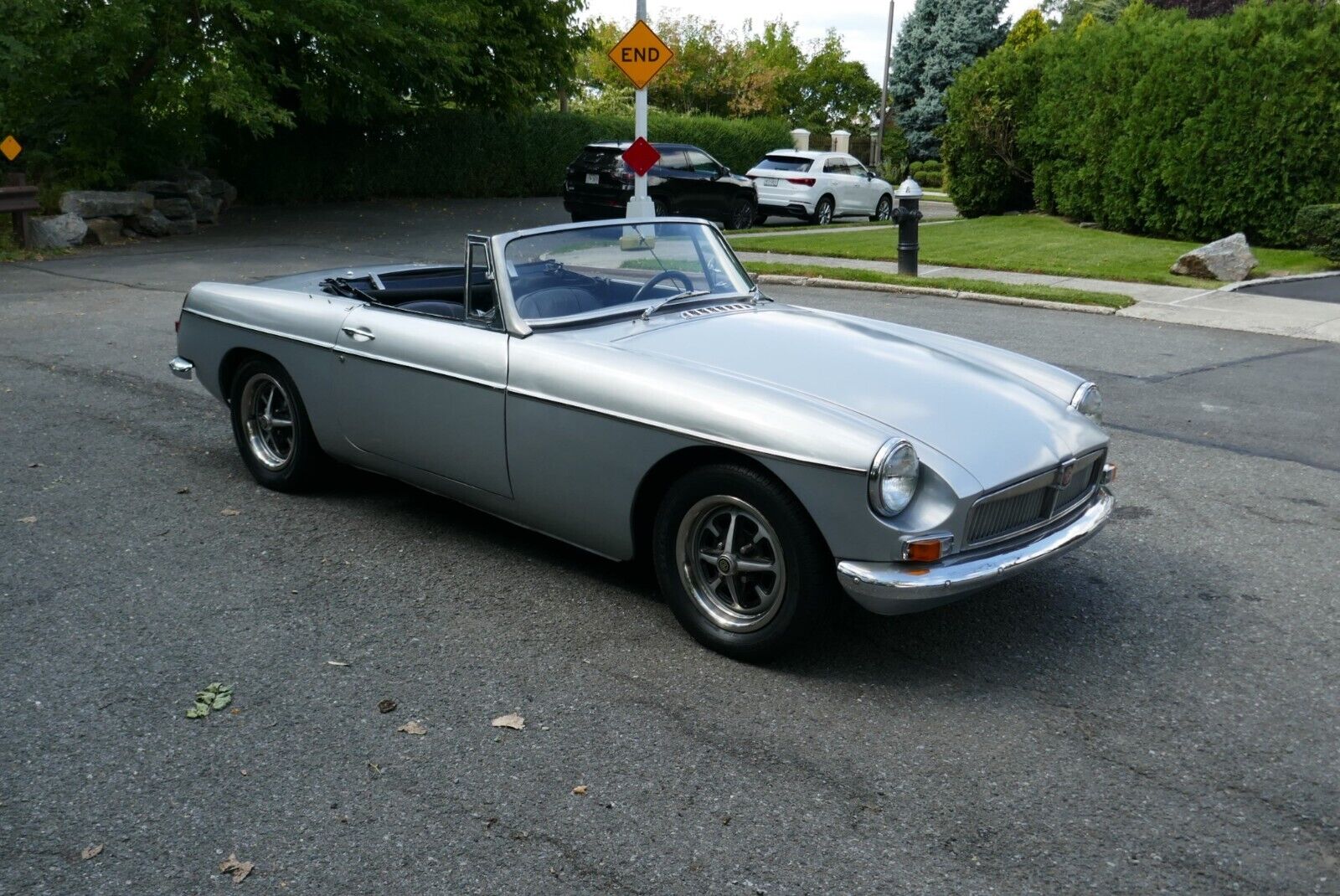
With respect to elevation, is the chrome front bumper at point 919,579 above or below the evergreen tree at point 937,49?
below

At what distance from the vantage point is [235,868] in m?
2.98

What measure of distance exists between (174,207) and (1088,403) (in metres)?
19.2

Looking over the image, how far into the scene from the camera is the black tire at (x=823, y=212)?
25906 millimetres

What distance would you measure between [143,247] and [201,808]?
1714 centimetres

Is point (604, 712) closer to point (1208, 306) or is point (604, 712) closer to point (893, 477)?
point (893, 477)

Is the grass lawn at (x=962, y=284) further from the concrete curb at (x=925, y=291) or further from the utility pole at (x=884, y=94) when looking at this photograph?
the utility pole at (x=884, y=94)

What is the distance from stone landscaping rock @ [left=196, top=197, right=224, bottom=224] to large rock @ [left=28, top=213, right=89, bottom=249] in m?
3.82

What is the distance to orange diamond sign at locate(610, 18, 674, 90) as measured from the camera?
1540cm

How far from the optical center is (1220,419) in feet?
25.3

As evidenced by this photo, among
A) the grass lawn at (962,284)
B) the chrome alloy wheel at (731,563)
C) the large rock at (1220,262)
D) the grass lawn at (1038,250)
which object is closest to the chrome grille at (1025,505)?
the chrome alloy wheel at (731,563)

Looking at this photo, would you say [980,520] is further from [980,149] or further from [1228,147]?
[980,149]

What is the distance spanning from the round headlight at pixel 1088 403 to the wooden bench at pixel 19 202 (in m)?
16.7

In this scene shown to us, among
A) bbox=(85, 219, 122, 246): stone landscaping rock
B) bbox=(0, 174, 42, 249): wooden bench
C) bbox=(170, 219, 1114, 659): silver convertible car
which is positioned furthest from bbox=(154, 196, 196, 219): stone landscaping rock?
bbox=(170, 219, 1114, 659): silver convertible car

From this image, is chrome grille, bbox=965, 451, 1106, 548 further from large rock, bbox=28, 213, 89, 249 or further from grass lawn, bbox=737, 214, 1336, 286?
large rock, bbox=28, 213, 89, 249
